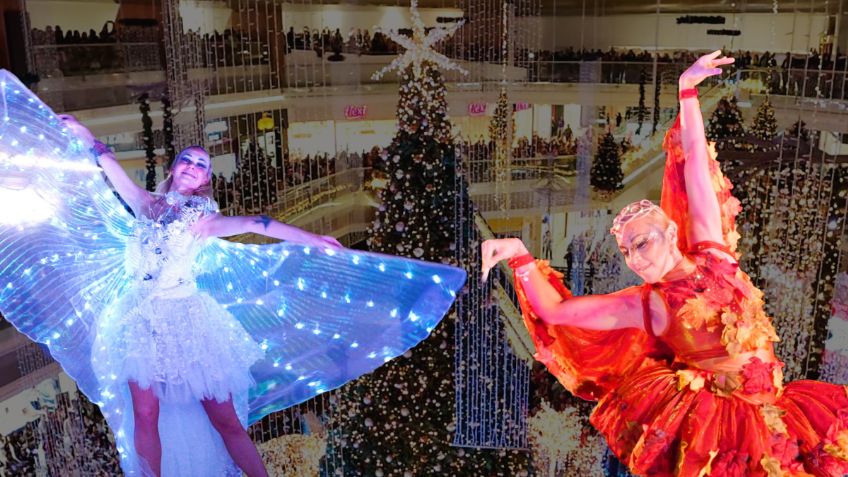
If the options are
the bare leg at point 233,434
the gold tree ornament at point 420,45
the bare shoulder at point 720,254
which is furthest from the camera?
the gold tree ornament at point 420,45

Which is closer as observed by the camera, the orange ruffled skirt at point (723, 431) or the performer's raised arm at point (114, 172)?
the orange ruffled skirt at point (723, 431)

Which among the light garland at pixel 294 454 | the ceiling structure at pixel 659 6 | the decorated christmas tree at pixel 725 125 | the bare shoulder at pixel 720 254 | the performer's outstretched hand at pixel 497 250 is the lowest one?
the light garland at pixel 294 454

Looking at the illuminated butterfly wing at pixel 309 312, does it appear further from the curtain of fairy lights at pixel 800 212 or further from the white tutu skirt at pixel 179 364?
the curtain of fairy lights at pixel 800 212

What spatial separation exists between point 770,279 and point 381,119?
6.12ft

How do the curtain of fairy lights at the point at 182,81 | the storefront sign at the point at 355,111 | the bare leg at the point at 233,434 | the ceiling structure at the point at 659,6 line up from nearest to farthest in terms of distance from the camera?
the bare leg at the point at 233,434, the ceiling structure at the point at 659,6, the curtain of fairy lights at the point at 182,81, the storefront sign at the point at 355,111

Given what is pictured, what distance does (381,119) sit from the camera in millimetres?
4129

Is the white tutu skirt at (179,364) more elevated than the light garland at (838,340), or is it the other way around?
the white tutu skirt at (179,364)

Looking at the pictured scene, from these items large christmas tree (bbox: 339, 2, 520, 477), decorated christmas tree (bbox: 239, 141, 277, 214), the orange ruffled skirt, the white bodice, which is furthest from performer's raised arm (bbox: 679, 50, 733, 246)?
decorated christmas tree (bbox: 239, 141, 277, 214)

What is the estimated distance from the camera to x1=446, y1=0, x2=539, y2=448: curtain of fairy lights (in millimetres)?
3961

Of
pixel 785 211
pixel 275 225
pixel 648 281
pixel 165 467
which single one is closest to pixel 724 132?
pixel 785 211

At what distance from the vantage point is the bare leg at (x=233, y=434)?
8.82 feet

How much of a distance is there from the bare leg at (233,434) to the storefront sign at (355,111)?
1789mm

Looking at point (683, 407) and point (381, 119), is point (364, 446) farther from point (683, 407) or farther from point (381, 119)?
point (683, 407)

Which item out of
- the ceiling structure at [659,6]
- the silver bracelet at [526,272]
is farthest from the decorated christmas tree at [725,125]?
the silver bracelet at [526,272]
